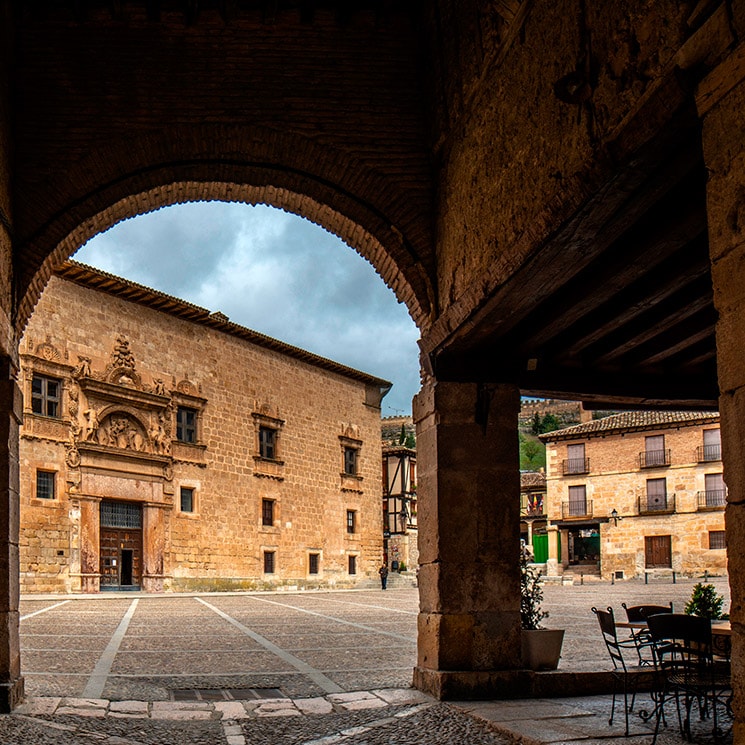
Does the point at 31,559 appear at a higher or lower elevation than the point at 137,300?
lower

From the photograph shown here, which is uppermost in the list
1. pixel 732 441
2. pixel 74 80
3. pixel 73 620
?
pixel 74 80

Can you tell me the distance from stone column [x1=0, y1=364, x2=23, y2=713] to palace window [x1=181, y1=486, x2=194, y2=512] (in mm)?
20027

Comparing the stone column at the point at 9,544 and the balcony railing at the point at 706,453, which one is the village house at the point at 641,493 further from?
the stone column at the point at 9,544

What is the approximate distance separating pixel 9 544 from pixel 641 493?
3612 centimetres

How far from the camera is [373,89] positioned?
780 centimetres

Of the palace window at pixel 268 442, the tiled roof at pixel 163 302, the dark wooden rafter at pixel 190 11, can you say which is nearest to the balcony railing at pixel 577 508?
the tiled roof at pixel 163 302

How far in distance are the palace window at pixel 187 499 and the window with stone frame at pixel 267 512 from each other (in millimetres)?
3159

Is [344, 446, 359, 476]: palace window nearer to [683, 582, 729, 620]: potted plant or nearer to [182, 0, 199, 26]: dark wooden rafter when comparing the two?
[683, 582, 729, 620]: potted plant

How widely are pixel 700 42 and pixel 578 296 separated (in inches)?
112

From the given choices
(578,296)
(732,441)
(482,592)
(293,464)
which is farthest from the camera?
(293,464)

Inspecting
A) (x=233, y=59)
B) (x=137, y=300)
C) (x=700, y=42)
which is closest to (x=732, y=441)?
(x=700, y=42)

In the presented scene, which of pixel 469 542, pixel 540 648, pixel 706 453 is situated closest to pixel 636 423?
pixel 706 453

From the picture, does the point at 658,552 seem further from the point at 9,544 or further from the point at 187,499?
the point at 9,544

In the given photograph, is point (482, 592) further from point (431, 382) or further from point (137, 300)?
point (137, 300)
